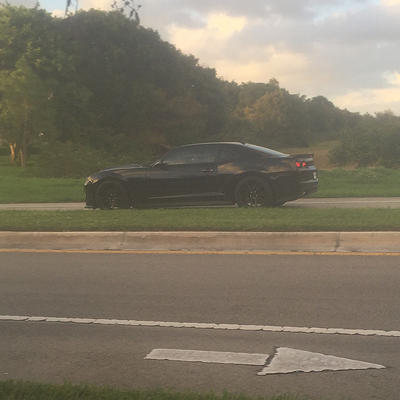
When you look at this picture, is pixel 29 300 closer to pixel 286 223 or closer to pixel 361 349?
pixel 361 349

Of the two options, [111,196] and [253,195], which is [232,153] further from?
[111,196]

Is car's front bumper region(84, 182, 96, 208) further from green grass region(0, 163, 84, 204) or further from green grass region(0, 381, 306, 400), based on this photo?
green grass region(0, 381, 306, 400)

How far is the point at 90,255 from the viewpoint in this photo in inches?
363

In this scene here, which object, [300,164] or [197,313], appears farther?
[300,164]

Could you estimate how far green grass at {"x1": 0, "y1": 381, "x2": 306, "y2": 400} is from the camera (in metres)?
3.83

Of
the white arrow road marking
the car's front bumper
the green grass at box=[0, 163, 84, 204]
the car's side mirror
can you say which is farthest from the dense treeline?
the white arrow road marking

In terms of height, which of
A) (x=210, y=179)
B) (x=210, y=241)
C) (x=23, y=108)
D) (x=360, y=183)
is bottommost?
(x=210, y=241)

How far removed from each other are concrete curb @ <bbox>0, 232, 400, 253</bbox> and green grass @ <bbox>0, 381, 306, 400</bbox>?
5.27 m

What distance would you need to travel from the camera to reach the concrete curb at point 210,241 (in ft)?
29.5

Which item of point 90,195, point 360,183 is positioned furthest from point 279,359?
point 360,183

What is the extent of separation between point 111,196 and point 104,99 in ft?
132

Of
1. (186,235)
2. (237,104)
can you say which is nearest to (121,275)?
(186,235)

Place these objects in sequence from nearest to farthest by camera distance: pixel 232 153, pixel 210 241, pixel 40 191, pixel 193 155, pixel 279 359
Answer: pixel 279 359, pixel 210 241, pixel 232 153, pixel 193 155, pixel 40 191

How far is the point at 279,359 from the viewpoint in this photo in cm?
476
